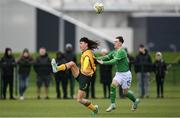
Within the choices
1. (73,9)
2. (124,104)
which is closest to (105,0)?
(73,9)

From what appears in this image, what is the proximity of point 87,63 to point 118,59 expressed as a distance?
5.78 ft

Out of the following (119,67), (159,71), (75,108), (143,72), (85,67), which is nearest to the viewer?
(85,67)

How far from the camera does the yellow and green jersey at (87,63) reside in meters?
26.8

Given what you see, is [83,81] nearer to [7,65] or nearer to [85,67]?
[85,67]

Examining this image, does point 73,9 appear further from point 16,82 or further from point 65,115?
point 65,115

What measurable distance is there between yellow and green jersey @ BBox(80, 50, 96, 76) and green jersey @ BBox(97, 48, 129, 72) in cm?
89

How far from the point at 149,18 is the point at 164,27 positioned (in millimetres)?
1936

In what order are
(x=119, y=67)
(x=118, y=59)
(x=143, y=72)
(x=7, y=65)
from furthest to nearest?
(x=143, y=72) < (x=7, y=65) < (x=119, y=67) < (x=118, y=59)

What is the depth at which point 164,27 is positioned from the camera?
73.8m

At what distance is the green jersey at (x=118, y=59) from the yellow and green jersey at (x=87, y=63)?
89 centimetres

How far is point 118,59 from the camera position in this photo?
28.3 meters

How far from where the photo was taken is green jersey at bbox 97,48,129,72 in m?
28.2

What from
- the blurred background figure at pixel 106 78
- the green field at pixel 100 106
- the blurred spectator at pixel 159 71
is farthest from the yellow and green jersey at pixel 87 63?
the blurred spectator at pixel 159 71

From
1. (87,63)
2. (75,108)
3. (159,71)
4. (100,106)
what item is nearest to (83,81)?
(87,63)
